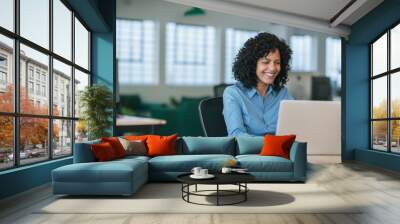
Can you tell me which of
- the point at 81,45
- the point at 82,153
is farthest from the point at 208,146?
the point at 81,45

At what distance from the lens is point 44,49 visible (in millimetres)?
5754

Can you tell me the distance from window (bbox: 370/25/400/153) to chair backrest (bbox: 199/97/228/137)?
362cm

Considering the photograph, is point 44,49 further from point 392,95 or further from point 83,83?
point 392,95

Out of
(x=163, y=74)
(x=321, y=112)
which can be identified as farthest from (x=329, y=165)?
(x=163, y=74)

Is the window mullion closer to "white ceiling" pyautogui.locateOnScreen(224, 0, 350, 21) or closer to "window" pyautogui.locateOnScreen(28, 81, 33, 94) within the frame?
"window" pyautogui.locateOnScreen(28, 81, 33, 94)

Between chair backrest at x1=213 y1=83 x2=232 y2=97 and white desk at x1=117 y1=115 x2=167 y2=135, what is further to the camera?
Answer: white desk at x1=117 y1=115 x2=167 y2=135

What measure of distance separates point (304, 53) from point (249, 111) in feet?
6.66

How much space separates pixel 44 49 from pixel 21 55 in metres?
0.69

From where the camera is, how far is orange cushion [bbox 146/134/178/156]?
6188 millimetres

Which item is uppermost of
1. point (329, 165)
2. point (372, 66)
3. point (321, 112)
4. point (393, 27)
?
point (393, 27)

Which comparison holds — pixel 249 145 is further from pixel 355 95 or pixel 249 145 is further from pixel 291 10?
pixel 355 95

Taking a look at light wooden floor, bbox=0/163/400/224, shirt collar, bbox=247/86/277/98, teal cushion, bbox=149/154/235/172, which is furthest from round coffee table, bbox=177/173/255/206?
shirt collar, bbox=247/86/277/98

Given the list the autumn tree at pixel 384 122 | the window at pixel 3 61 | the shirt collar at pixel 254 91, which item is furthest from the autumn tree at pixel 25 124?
the autumn tree at pixel 384 122

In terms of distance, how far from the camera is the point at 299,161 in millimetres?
5656
